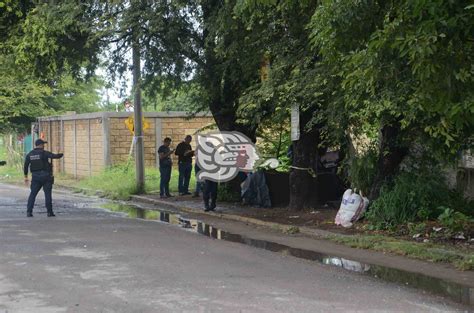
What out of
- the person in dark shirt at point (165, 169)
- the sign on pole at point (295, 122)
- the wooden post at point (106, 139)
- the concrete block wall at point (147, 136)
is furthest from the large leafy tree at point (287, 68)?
the wooden post at point (106, 139)

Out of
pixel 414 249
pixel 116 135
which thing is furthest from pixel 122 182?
pixel 414 249

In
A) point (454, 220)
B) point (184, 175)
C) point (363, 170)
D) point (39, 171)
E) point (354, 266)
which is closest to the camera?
point (354, 266)

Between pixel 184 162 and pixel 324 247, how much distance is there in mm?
9182

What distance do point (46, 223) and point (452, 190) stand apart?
845 cm

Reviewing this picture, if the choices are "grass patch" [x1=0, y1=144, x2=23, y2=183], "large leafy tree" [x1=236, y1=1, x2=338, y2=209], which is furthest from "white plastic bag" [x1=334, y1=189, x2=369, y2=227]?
"grass patch" [x1=0, y1=144, x2=23, y2=183]

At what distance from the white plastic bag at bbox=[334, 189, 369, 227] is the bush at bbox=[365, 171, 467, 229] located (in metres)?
0.22

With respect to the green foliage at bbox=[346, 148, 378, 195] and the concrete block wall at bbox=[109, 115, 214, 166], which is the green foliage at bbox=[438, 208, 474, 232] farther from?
the concrete block wall at bbox=[109, 115, 214, 166]

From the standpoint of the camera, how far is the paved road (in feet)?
21.0

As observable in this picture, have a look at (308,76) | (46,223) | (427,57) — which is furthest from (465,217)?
(46,223)

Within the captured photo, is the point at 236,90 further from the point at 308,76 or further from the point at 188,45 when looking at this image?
the point at 308,76

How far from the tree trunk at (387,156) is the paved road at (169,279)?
3.61 m

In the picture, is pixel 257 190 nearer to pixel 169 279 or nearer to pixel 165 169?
pixel 165 169

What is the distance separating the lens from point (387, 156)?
40.1ft

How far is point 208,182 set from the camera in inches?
586
